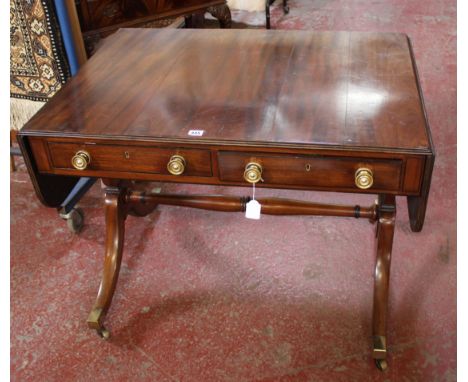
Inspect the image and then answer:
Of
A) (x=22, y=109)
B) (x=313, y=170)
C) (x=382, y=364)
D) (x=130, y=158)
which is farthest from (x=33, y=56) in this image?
(x=382, y=364)

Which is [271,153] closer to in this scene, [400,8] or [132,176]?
[132,176]

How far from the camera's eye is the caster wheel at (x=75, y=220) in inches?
94.2

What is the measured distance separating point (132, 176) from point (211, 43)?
68cm

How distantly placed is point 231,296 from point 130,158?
0.75 m

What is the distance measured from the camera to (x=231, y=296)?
207cm

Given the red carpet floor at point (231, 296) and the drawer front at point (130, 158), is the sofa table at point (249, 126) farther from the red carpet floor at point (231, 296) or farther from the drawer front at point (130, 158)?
the red carpet floor at point (231, 296)

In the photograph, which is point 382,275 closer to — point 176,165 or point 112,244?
point 176,165

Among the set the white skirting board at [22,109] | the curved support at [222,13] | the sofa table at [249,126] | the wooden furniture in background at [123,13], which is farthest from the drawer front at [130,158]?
the curved support at [222,13]

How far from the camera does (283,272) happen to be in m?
2.16

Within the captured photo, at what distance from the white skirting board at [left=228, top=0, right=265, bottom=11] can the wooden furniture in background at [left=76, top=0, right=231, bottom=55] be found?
2.30 feet

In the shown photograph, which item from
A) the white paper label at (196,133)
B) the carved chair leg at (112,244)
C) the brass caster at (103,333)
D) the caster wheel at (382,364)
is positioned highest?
the white paper label at (196,133)

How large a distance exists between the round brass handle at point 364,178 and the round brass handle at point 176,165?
472mm

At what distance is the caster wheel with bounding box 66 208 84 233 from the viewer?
239 centimetres

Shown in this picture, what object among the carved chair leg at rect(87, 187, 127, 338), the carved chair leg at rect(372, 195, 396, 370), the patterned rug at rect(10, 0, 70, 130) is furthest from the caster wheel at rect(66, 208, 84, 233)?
the carved chair leg at rect(372, 195, 396, 370)
